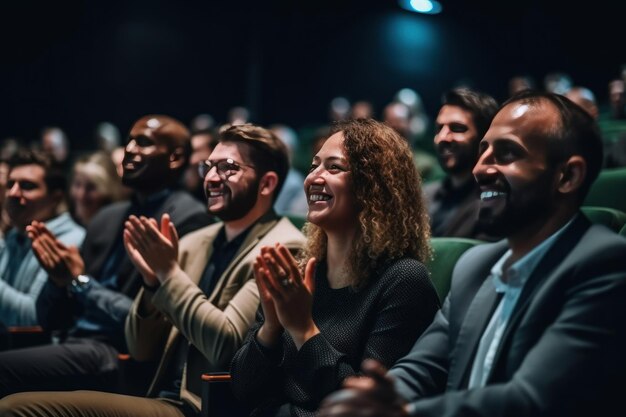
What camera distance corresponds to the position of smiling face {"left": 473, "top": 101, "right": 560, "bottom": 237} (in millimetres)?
1430

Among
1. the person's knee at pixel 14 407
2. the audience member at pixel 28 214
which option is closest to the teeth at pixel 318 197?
the person's knee at pixel 14 407

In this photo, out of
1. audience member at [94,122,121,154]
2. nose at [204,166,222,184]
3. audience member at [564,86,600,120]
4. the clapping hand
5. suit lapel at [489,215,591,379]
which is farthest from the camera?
audience member at [94,122,121,154]

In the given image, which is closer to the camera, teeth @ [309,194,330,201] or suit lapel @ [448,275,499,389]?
suit lapel @ [448,275,499,389]

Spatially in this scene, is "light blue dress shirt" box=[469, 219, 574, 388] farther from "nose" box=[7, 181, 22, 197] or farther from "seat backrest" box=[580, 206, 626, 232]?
"nose" box=[7, 181, 22, 197]

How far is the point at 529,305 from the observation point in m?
1.36

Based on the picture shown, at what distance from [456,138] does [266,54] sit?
5750 millimetres

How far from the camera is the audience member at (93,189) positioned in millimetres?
3988

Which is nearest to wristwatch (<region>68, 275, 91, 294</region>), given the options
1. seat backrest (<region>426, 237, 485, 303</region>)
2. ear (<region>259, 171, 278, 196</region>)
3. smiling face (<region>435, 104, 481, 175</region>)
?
ear (<region>259, 171, 278, 196</region>)

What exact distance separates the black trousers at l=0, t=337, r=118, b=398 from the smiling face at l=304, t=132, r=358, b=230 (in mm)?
1084

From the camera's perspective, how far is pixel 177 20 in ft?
26.9

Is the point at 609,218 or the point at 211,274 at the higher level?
the point at 609,218

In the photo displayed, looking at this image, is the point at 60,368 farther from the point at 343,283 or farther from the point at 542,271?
the point at 542,271

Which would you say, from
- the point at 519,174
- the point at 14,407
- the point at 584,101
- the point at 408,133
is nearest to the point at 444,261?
A: the point at 519,174

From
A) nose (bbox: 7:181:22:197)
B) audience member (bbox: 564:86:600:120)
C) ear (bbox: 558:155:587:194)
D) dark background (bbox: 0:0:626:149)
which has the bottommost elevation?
nose (bbox: 7:181:22:197)
